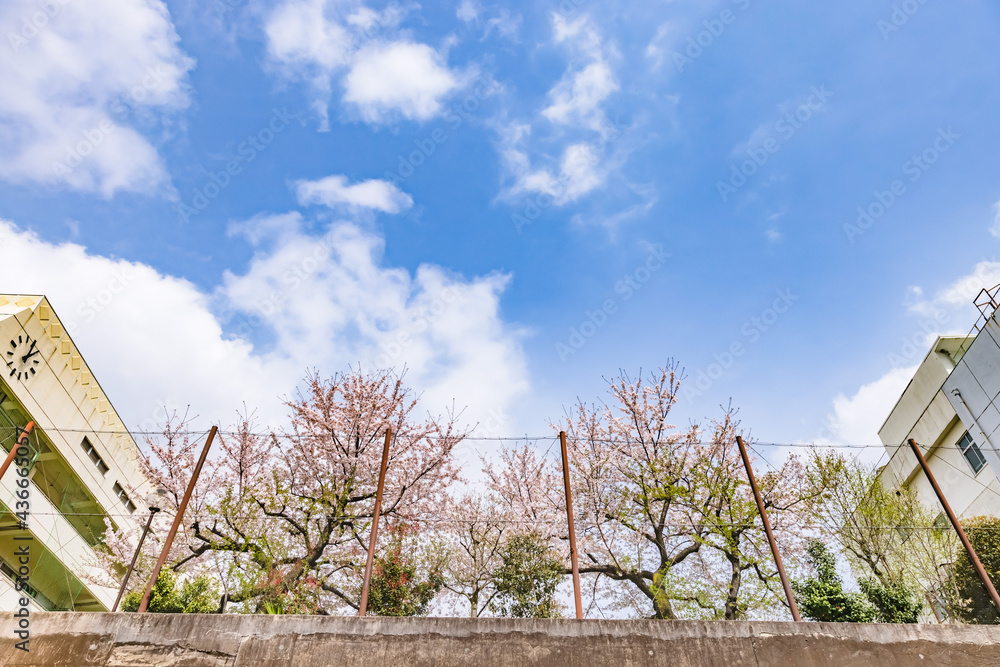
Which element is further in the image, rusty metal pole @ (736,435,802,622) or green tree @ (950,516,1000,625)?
green tree @ (950,516,1000,625)

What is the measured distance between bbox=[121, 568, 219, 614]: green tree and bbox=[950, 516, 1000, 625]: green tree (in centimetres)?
1464

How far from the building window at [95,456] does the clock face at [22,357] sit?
380 cm

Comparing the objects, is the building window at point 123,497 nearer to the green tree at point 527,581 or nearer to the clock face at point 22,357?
the clock face at point 22,357

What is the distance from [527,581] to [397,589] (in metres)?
2.28

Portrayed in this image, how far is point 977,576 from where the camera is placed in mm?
11219

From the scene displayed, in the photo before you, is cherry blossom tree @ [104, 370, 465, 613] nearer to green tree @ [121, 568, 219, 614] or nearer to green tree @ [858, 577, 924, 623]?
green tree @ [121, 568, 219, 614]

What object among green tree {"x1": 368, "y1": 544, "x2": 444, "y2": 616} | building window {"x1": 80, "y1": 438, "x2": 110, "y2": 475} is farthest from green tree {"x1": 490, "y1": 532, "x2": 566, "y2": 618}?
building window {"x1": 80, "y1": 438, "x2": 110, "y2": 475}

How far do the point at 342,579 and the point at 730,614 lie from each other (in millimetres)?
8095

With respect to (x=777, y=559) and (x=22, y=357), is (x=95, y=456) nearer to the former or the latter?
(x=22, y=357)

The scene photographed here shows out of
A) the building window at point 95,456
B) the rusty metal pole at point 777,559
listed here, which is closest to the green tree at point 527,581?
the rusty metal pole at point 777,559

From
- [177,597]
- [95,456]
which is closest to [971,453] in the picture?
[177,597]

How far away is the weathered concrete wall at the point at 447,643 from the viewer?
194 inches

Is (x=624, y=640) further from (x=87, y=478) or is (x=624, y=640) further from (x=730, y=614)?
(x=87, y=478)

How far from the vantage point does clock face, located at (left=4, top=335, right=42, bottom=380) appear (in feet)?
53.0
